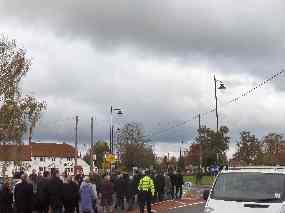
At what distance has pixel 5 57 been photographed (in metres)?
32.7

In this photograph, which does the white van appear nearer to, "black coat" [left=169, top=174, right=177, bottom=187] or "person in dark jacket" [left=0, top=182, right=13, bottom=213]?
"person in dark jacket" [left=0, top=182, right=13, bottom=213]

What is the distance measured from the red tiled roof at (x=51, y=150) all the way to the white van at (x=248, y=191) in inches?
5299

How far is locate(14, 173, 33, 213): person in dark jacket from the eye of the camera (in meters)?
17.6

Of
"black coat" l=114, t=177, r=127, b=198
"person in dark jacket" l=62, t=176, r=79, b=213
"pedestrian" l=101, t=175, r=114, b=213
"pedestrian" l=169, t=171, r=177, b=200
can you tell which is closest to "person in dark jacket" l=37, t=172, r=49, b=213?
"person in dark jacket" l=62, t=176, r=79, b=213

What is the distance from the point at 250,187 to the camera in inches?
498

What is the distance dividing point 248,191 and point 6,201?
26.5 ft

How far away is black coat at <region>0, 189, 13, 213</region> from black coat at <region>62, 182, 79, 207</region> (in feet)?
7.05

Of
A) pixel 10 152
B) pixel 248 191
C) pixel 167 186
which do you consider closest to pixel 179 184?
pixel 167 186

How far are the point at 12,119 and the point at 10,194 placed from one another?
14789 mm

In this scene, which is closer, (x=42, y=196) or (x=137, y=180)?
(x=42, y=196)

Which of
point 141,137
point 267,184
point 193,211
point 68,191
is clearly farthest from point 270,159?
point 267,184

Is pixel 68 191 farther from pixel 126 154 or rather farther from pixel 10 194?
pixel 126 154

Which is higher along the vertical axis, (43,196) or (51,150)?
(51,150)

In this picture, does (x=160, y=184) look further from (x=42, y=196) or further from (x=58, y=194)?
(x=42, y=196)
